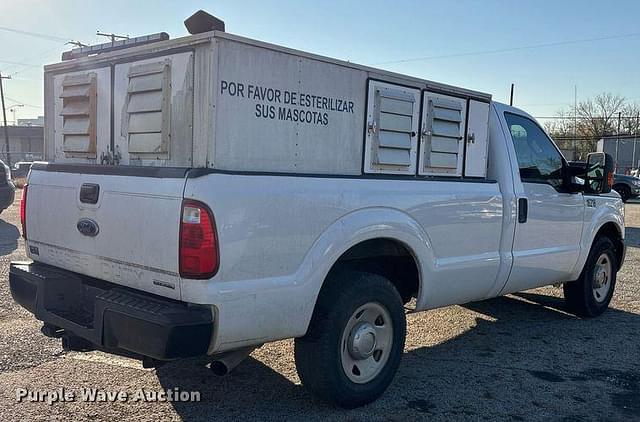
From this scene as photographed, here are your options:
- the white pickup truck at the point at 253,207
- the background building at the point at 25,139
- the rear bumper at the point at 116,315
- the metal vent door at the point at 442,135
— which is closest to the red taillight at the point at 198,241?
the white pickup truck at the point at 253,207

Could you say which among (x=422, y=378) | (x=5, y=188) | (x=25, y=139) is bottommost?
(x=422, y=378)

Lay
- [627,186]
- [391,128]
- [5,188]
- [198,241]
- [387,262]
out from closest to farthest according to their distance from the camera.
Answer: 1. [198,241]
2. [391,128]
3. [387,262]
4. [5,188]
5. [627,186]

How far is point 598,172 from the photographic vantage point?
5891mm

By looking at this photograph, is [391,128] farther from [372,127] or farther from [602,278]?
[602,278]

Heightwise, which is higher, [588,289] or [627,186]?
[627,186]

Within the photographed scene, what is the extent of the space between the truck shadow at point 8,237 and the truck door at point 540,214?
7253 mm

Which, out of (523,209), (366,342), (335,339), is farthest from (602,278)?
(335,339)

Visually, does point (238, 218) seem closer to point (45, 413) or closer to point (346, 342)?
point (346, 342)

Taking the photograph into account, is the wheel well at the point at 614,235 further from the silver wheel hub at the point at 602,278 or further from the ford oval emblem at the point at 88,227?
the ford oval emblem at the point at 88,227

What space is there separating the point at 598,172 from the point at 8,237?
9401 mm

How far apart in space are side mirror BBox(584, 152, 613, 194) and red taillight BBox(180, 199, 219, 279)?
432cm

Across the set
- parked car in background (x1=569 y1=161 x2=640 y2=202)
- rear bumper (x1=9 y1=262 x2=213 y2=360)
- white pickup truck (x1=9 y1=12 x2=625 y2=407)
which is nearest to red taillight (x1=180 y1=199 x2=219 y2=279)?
white pickup truck (x1=9 y1=12 x2=625 y2=407)

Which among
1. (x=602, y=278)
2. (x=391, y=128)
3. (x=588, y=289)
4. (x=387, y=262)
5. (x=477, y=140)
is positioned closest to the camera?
(x=391, y=128)

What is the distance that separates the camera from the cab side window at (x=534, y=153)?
5.23 metres
